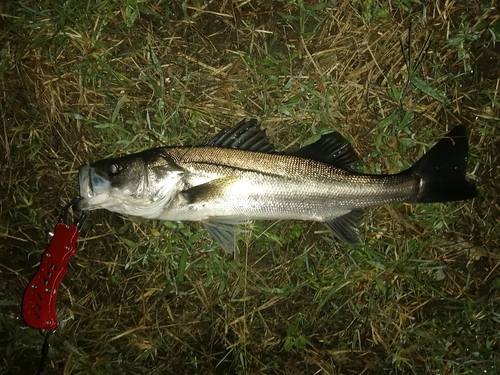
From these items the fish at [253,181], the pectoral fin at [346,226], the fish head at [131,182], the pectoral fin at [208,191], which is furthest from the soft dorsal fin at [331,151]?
the fish head at [131,182]

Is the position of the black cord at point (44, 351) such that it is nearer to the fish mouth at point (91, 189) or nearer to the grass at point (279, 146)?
the grass at point (279, 146)

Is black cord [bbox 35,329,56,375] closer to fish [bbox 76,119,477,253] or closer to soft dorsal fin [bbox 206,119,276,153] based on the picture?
fish [bbox 76,119,477,253]

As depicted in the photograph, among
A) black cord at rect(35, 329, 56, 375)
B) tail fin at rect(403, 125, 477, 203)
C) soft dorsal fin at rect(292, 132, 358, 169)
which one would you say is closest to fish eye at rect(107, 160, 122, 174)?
soft dorsal fin at rect(292, 132, 358, 169)

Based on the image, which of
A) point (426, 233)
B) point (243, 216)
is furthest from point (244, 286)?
point (426, 233)

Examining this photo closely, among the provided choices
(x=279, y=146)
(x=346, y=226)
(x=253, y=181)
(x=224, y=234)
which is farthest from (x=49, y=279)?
(x=346, y=226)

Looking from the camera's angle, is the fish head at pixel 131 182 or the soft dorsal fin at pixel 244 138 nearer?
the fish head at pixel 131 182

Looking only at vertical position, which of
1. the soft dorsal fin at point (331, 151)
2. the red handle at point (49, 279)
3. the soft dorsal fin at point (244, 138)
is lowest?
the red handle at point (49, 279)

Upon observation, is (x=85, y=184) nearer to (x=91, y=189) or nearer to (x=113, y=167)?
(x=91, y=189)

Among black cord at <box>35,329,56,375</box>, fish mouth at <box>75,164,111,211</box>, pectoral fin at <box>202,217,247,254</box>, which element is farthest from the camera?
black cord at <box>35,329,56,375</box>

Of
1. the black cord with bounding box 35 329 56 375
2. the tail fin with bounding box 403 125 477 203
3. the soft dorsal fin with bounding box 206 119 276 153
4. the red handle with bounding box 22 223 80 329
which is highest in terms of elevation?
the soft dorsal fin with bounding box 206 119 276 153
